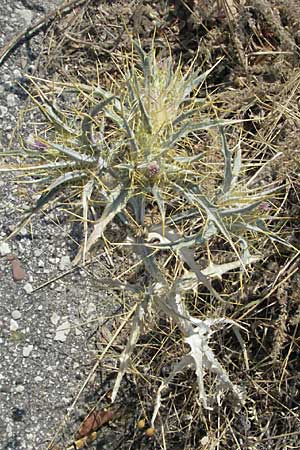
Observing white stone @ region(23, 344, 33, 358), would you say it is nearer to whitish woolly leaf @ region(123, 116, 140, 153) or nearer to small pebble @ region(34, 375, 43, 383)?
small pebble @ region(34, 375, 43, 383)

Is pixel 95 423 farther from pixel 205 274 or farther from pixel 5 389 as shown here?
pixel 205 274

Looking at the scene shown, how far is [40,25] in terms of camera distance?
2051mm

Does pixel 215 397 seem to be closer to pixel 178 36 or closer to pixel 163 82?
pixel 163 82

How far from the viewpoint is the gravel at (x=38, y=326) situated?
182cm

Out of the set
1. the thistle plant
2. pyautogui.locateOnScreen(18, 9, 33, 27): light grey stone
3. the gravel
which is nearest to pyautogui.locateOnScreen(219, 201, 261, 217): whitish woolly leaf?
the thistle plant

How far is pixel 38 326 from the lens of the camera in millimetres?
1869

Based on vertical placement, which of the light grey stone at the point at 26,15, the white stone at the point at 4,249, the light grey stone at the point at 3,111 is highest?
the light grey stone at the point at 26,15

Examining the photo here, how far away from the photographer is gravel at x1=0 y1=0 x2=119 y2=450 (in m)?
1.82

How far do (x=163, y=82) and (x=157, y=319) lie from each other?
0.68 metres

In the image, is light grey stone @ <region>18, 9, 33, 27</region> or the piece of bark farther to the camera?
light grey stone @ <region>18, 9, 33, 27</region>

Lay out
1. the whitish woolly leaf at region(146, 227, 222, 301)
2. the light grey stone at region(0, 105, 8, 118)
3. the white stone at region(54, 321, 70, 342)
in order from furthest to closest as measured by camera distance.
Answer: the light grey stone at region(0, 105, 8, 118), the white stone at region(54, 321, 70, 342), the whitish woolly leaf at region(146, 227, 222, 301)

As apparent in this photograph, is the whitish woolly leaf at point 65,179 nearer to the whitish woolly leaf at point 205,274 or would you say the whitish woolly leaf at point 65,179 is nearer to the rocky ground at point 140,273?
the whitish woolly leaf at point 205,274

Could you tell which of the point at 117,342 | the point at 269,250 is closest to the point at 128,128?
the point at 269,250

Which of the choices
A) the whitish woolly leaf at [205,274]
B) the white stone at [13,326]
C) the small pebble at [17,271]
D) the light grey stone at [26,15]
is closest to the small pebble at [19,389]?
the white stone at [13,326]
